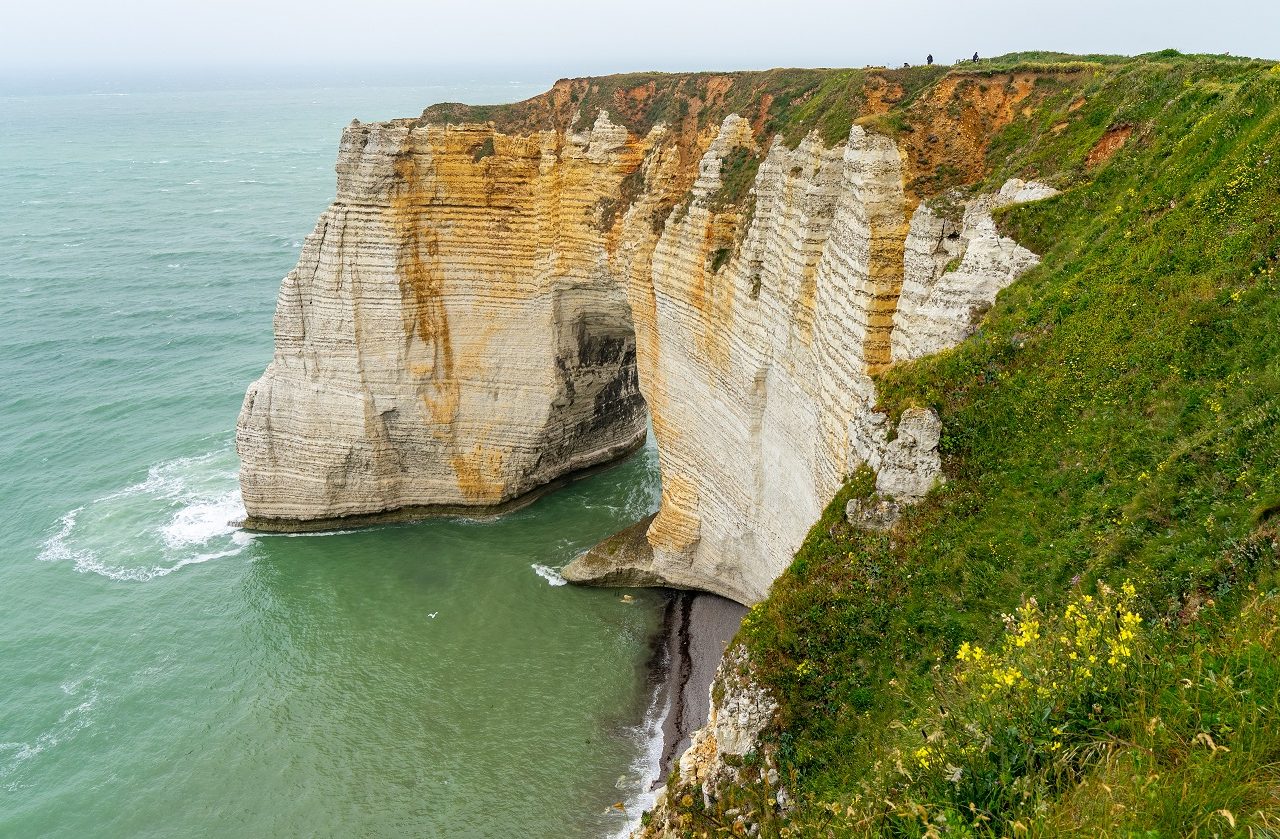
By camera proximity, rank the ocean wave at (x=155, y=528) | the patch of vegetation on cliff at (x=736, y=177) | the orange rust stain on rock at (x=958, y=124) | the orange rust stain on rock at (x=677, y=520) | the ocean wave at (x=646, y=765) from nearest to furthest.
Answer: the orange rust stain on rock at (x=958, y=124) → the ocean wave at (x=646, y=765) → the patch of vegetation on cliff at (x=736, y=177) → the orange rust stain on rock at (x=677, y=520) → the ocean wave at (x=155, y=528)

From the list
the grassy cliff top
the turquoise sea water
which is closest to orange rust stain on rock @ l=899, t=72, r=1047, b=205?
the grassy cliff top

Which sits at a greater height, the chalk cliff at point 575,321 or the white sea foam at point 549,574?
the chalk cliff at point 575,321

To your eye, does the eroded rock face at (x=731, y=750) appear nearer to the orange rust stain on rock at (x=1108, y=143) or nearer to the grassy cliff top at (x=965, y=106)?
the grassy cliff top at (x=965, y=106)

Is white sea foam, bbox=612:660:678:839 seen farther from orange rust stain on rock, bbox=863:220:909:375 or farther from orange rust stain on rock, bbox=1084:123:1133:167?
orange rust stain on rock, bbox=1084:123:1133:167

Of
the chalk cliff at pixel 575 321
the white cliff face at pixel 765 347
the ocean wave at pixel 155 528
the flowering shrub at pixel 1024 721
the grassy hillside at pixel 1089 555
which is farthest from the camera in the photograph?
the ocean wave at pixel 155 528

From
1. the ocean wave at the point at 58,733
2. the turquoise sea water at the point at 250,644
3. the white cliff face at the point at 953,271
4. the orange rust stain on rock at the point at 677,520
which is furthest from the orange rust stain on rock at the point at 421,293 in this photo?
the white cliff face at the point at 953,271

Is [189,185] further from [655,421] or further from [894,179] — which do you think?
[894,179]
